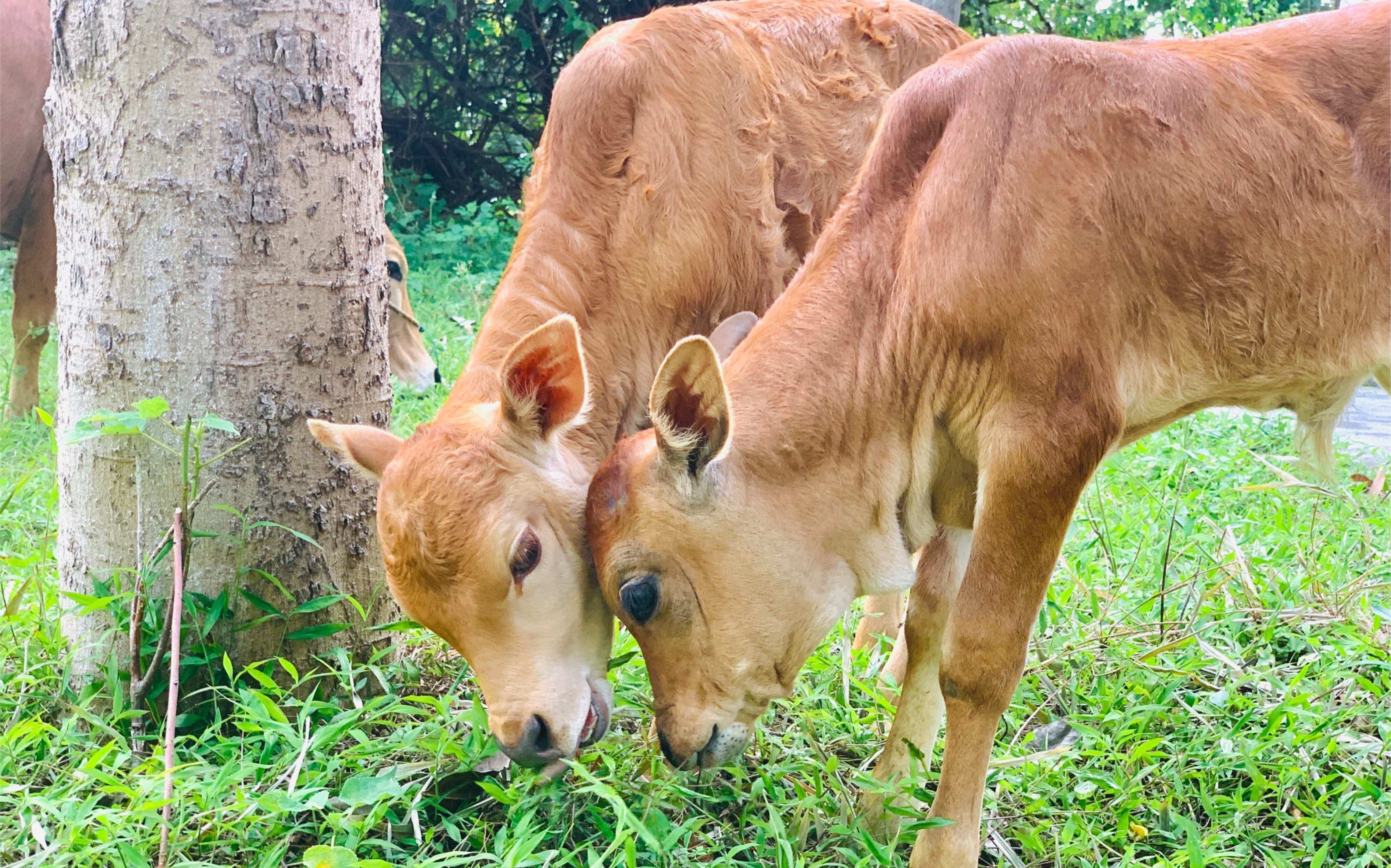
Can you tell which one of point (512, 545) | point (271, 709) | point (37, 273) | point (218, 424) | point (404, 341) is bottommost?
point (404, 341)

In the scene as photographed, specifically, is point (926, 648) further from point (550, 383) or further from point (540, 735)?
point (550, 383)

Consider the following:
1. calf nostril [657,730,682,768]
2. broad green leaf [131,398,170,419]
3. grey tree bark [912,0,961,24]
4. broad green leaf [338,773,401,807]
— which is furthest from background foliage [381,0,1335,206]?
broad green leaf [338,773,401,807]

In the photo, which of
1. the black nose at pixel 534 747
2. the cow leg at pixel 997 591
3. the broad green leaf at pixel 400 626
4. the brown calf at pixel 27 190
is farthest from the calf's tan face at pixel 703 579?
the brown calf at pixel 27 190

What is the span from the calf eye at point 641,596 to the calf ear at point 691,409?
301 mm

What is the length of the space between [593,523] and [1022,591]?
110 cm

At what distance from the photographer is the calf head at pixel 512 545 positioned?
2.98 metres

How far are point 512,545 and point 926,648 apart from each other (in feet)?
4.19

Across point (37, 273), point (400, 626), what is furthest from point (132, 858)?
point (37, 273)

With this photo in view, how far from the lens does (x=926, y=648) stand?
347 centimetres

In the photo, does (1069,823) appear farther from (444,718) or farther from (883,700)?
(444,718)

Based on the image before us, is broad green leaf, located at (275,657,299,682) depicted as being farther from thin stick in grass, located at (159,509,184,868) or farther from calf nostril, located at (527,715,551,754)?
calf nostril, located at (527,715,551,754)

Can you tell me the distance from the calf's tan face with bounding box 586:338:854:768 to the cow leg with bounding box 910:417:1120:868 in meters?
0.41

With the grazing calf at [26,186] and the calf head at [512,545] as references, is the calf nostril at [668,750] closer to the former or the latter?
the calf head at [512,545]

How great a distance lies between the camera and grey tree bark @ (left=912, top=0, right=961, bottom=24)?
557 centimetres
